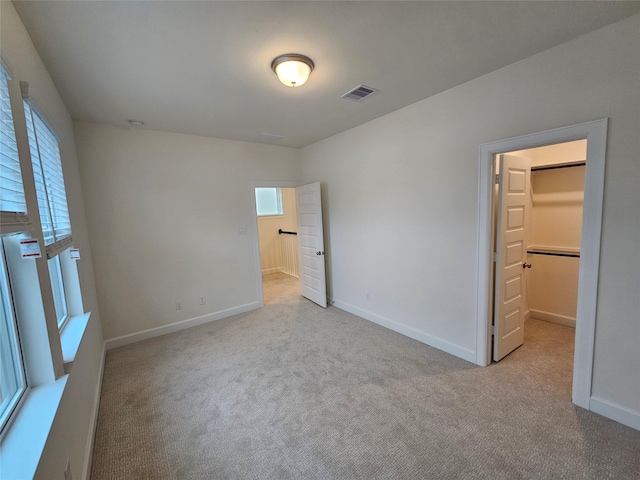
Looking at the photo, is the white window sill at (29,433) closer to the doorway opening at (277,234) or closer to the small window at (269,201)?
the doorway opening at (277,234)

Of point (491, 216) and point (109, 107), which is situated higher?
point (109, 107)

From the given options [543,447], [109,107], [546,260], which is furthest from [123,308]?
[546,260]

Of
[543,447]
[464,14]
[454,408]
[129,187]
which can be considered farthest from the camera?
[129,187]

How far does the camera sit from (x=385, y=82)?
232 centimetres

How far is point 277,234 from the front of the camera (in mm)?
6762

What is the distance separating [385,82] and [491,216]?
1.50 meters

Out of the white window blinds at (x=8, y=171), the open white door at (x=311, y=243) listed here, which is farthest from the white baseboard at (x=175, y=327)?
the white window blinds at (x=8, y=171)

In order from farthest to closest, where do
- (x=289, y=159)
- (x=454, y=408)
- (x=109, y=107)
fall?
(x=289, y=159) < (x=109, y=107) < (x=454, y=408)

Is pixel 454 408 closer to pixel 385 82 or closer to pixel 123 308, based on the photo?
pixel 385 82

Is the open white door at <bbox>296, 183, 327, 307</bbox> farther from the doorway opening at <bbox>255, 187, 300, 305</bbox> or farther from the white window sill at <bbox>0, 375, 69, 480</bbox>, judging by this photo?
the white window sill at <bbox>0, 375, 69, 480</bbox>

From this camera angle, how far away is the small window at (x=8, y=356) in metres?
1.15

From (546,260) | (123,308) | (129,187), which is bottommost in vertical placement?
(123,308)

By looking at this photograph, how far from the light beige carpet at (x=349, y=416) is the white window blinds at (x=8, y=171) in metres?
1.61

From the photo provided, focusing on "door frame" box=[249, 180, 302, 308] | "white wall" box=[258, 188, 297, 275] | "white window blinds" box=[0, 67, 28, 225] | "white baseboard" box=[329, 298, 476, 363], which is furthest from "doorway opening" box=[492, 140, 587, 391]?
"white wall" box=[258, 188, 297, 275]
